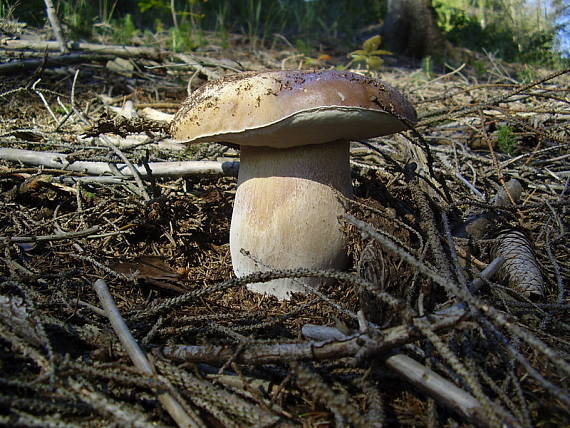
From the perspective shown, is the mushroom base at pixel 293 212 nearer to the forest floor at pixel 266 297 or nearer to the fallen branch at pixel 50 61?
the forest floor at pixel 266 297

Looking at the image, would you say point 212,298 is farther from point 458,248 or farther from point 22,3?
point 22,3

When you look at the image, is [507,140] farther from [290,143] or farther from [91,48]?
[91,48]

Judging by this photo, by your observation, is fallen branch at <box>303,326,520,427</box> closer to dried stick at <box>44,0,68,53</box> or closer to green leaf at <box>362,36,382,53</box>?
green leaf at <box>362,36,382,53</box>

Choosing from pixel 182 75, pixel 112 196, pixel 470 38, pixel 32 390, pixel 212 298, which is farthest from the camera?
pixel 470 38

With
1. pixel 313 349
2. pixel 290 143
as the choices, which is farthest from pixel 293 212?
pixel 313 349

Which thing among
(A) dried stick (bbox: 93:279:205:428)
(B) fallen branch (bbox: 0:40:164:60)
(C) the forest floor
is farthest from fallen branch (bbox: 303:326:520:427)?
(B) fallen branch (bbox: 0:40:164:60)

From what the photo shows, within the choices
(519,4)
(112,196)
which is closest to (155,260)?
(112,196)
